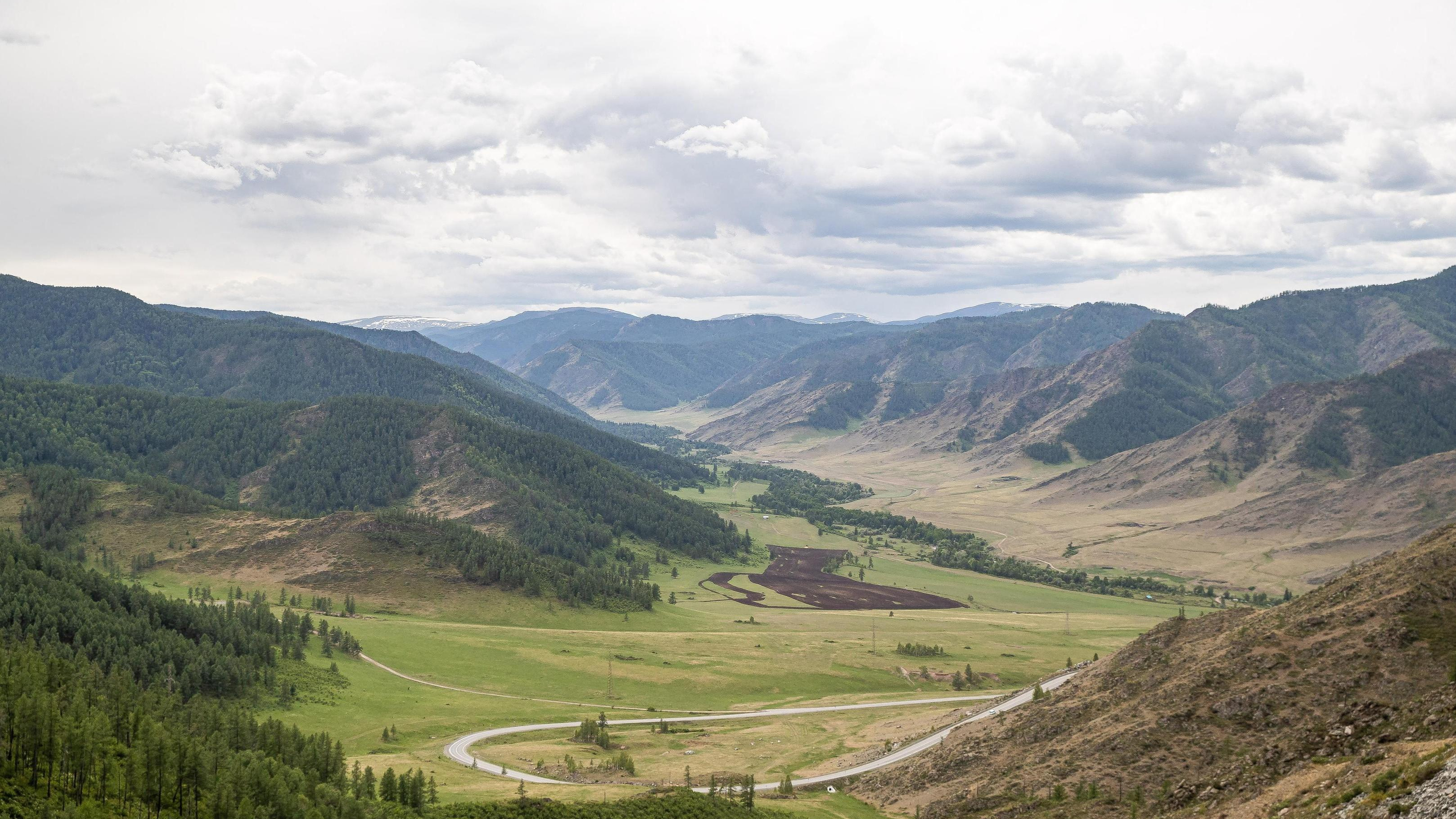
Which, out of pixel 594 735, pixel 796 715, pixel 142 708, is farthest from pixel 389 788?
pixel 796 715

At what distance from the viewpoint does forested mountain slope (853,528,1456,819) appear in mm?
82375

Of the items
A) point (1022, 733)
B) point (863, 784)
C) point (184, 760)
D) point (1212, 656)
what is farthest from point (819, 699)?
point (184, 760)

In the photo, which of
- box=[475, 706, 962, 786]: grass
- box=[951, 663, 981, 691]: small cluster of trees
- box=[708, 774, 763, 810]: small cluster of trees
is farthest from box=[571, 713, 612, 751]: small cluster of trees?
box=[951, 663, 981, 691]: small cluster of trees

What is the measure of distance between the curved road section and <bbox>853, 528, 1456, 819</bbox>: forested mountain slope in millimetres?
10885

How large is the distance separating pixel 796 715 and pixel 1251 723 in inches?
3548

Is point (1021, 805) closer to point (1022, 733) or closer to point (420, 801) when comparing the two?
point (1022, 733)

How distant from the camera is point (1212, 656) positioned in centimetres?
10588

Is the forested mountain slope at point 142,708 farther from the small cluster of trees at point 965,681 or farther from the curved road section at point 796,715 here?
the small cluster of trees at point 965,681

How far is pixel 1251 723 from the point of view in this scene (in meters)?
92.6

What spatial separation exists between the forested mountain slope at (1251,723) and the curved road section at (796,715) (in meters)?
10.9

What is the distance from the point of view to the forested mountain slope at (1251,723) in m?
82.4

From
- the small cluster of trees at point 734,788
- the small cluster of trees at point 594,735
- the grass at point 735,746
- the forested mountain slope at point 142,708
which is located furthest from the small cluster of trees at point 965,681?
the forested mountain slope at point 142,708

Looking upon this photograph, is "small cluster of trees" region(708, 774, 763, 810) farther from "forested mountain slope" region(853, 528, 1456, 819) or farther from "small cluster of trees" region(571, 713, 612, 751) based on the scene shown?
"small cluster of trees" region(571, 713, 612, 751)

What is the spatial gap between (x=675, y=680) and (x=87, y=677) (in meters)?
102
